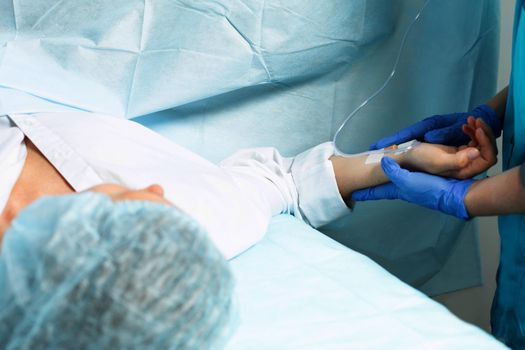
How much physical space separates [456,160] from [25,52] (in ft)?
2.86

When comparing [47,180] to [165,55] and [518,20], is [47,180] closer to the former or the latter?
[165,55]

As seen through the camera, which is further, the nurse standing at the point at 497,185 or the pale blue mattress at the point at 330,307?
the nurse standing at the point at 497,185

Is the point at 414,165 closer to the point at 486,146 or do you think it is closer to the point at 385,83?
the point at 486,146

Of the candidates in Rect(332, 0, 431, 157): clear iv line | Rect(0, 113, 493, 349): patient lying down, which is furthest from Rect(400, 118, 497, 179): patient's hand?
Rect(0, 113, 493, 349): patient lying down

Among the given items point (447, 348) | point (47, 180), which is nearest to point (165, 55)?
point (47, 180)

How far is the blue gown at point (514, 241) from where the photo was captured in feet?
3.67

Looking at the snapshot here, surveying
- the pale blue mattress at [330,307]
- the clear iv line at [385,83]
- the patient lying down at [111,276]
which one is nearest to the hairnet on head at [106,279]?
the patient lying down at [111,276]

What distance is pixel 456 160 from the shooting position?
1.18 metres

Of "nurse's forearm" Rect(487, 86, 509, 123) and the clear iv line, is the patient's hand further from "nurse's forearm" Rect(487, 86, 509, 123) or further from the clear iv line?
the clear iv line

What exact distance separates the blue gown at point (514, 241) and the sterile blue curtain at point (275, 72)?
0.33 meters

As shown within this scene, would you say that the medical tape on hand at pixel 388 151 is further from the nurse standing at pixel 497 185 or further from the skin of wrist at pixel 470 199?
the skin of wrist at pixel 470 199

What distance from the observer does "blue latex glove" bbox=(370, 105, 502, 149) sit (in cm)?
127

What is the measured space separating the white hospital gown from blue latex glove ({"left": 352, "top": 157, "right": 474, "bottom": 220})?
15 cm

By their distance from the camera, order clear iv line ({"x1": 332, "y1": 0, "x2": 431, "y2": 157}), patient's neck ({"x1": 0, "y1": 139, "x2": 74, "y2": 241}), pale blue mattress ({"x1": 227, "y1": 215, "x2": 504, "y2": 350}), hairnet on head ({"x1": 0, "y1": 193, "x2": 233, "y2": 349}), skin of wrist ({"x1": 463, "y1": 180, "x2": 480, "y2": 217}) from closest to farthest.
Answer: hairnet on head ({"x1": 0, "y1": 193, "x2": 233, "y2": 349})
pale blue mattress ({"x1": 227, "y1": 215, "x2": 504, "y2": 350})
patient's neck ({"x1": 0, "y1": 139, "x2": 74, "y2": 241})
skin of wrist ({"x1": 463, "y1": 180, "x2": 480, "y2": 217})
clear iv line ({"x1": 332, "y1": 0, "x2": 431, "y2": 157})
